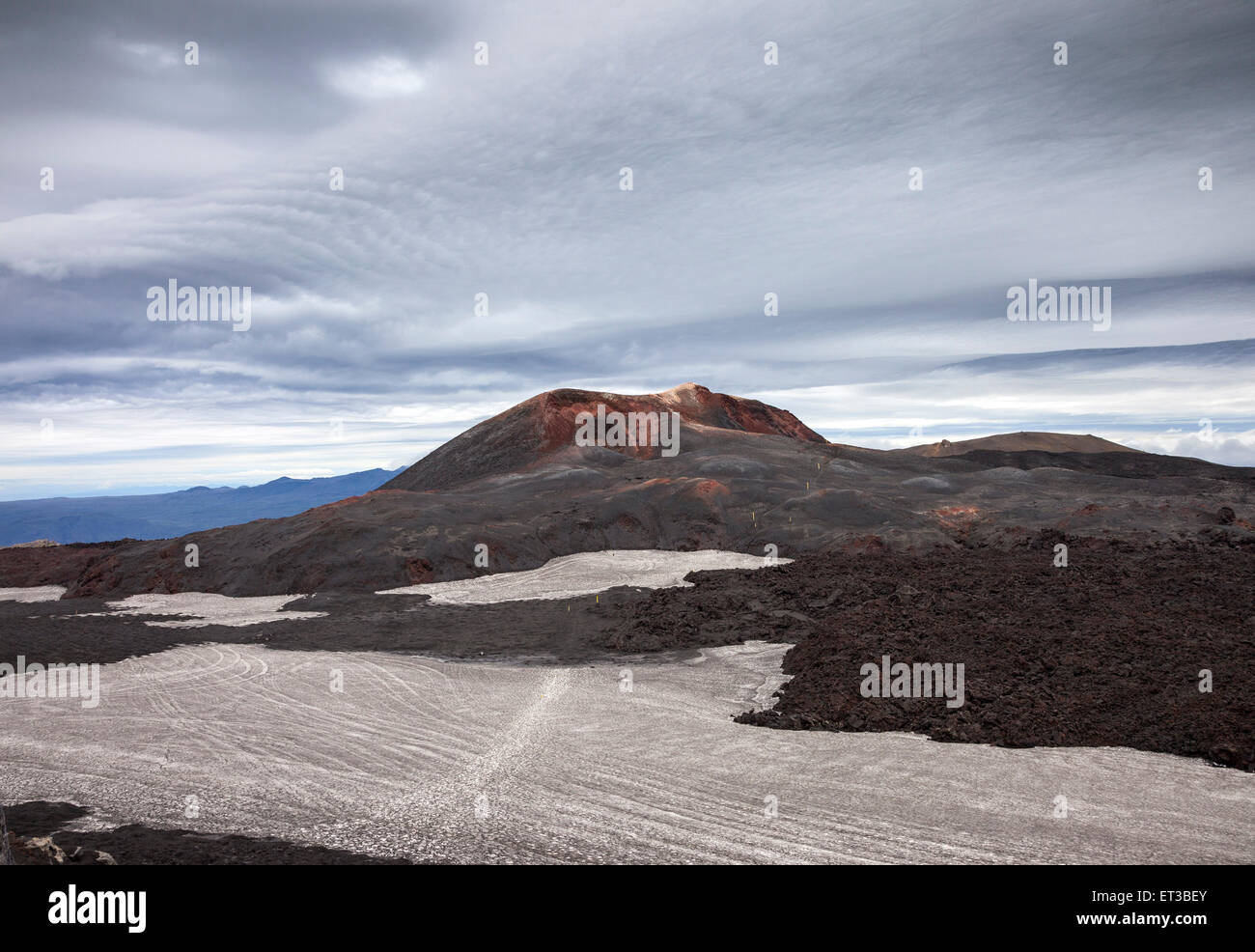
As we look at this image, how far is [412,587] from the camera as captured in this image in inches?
1410

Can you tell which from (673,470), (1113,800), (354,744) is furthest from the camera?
(673,470)

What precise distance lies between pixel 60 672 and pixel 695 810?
18.2 m

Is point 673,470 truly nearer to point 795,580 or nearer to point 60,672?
point 795,580

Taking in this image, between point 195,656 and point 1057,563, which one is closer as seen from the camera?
point 195,656

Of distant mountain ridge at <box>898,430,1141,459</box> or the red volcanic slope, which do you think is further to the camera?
distant mountain ridge at <box>898,430,1141,459</box>

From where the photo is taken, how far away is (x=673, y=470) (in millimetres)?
56469

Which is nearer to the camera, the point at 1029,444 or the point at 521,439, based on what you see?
the point at 521,439

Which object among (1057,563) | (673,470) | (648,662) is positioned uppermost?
(673,470)

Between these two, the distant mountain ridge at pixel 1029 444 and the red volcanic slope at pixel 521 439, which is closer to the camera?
the red volcanic slope at pixel 521 439

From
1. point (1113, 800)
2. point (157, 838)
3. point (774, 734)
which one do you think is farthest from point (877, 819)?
point (157, 838)

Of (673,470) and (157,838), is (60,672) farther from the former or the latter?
(673,470)

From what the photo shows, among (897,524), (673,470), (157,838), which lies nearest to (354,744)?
(157,838)

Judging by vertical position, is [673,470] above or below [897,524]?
above

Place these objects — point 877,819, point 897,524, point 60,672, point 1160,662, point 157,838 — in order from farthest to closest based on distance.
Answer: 1. point 897,524
2. point 60,672
3. point 1160,662
4. point 877,819
5. point 157,838
